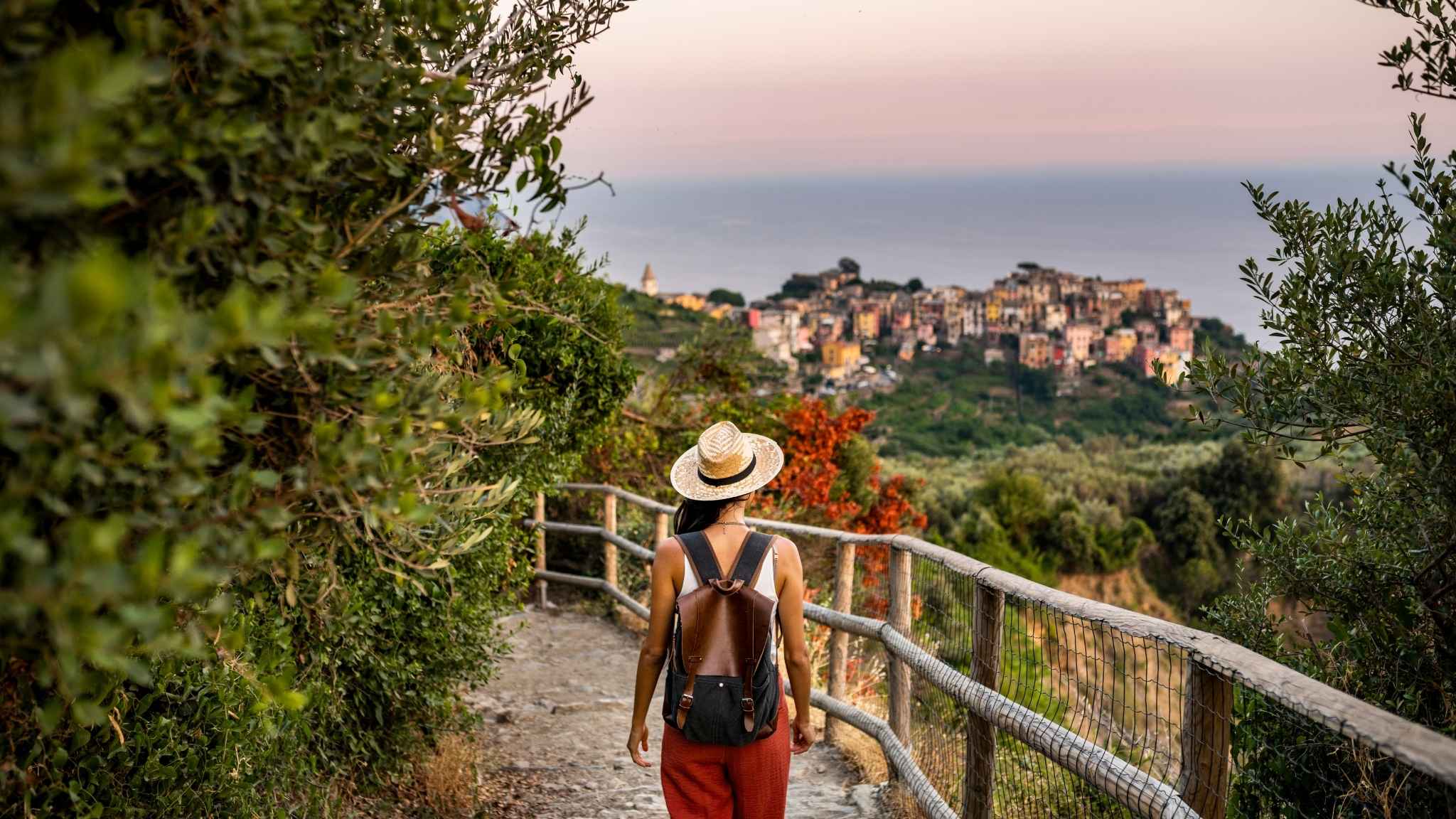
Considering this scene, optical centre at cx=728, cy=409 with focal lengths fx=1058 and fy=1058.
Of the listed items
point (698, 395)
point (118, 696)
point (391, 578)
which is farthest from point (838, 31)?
point (118, 696)

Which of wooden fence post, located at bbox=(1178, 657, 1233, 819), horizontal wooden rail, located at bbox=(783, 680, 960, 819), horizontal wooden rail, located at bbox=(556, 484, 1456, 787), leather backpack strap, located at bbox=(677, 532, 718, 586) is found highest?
leather backpack strap, located at bbox=(677, 532, 718, 586)

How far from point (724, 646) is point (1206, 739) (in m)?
1.25

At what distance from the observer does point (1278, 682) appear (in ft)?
7.02

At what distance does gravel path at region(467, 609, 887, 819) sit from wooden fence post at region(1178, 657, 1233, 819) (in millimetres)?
2394

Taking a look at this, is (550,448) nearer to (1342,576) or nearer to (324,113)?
(1342,576)

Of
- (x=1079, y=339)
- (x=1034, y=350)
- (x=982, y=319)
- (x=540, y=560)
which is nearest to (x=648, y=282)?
(x=1034, y=350)

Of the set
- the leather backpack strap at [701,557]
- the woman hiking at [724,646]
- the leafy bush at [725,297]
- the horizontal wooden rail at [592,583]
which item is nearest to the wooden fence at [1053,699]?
the woman hiking at [724,646]

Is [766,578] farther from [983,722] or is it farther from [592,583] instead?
[592,583]

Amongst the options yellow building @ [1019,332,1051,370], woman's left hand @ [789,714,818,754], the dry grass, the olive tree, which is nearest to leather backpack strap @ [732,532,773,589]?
woman's left hand @ [789,714,818,754]

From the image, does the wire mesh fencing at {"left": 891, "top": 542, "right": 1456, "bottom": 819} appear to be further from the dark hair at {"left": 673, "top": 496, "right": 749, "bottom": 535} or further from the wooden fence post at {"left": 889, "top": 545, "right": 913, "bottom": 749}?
the dark hair at {"left": 673, "top": 496, "right": 749, "bottom": 535}

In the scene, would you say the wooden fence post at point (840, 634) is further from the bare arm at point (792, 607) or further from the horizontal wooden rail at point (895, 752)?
the bare arm at point (792, 607)

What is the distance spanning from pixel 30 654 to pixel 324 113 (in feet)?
3.11

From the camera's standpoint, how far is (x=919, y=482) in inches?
593

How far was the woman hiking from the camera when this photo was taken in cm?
300
